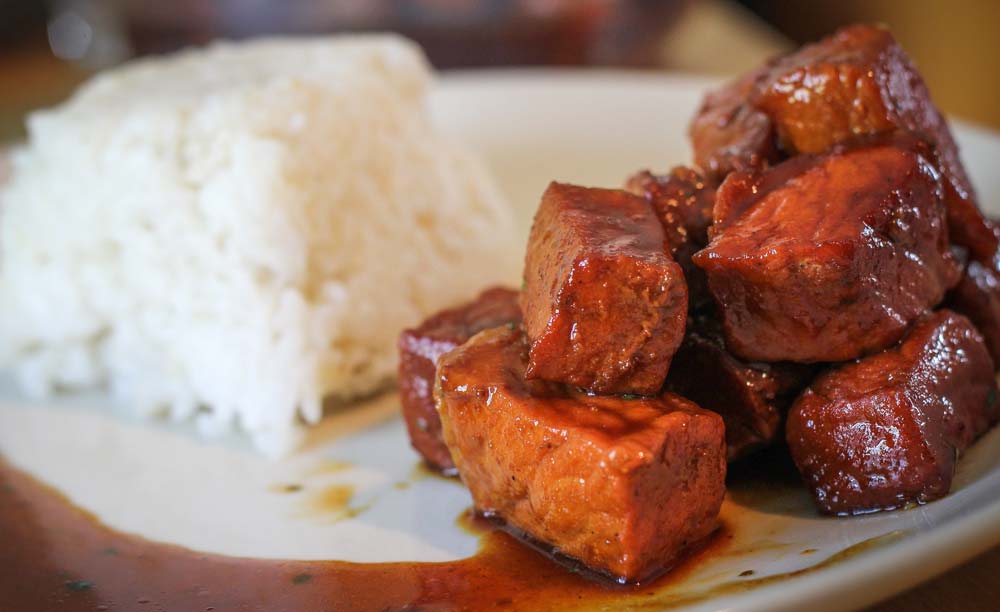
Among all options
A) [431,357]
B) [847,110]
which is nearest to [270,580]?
[431,357]

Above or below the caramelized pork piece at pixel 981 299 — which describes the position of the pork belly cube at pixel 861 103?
above

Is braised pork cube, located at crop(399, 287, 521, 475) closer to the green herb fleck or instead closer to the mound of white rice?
the mound of white rice

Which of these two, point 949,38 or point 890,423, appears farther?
point 949,38

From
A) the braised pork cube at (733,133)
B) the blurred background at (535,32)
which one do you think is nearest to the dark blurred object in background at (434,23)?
the blurred background at (535,32)

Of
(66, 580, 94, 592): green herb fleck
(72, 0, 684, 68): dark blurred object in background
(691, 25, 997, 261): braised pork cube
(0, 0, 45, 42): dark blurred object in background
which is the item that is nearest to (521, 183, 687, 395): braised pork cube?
(691, 25, 997, 261): braised pork cube

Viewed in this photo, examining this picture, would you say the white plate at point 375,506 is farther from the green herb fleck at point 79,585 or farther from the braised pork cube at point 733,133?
the braised pork cube at point 733,133

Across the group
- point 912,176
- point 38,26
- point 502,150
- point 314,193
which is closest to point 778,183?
point 912,176

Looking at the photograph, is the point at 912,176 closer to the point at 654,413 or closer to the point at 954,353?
the point at 954,353

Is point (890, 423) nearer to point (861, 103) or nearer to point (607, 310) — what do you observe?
point (607, 310)
